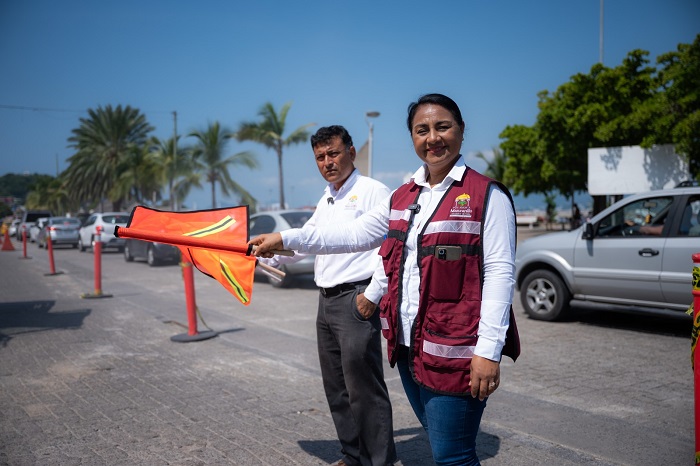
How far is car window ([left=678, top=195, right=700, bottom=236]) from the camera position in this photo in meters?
7.28

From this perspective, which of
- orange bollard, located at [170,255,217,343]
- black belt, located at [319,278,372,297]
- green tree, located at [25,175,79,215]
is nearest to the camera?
black belt, located at [319,278,372,297]

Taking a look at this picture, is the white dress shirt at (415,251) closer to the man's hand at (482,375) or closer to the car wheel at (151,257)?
the man's hand at (482,375)

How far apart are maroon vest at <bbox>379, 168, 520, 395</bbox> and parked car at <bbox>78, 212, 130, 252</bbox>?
2252cm

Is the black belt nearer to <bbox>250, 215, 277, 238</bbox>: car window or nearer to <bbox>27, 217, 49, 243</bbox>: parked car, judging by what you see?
<bbox>250, 215, 277, 238</bbox>: car window

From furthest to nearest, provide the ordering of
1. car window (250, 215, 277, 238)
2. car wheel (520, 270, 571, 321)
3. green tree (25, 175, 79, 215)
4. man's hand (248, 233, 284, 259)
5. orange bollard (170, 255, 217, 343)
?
green tree (25, 175, 79, 215)
car window (250, 215, 277, 238)
car wheel (520, 270, 571, 321)
orange bollard (170, 255, 217, 343)
man's hand (248, 233, 284, 259)

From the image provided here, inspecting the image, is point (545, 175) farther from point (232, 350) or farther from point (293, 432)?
point (293, 432)

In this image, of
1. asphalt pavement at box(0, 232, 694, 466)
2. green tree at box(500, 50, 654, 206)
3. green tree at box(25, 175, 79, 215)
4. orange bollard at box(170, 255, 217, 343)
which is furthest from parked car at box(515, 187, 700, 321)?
green tree at box(25, 175, 79, 215)

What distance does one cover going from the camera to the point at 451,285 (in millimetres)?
2268

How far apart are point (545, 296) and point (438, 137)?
22.9 feet

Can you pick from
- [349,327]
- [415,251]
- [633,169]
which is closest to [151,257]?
[633,169]

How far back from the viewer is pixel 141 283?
1441cm

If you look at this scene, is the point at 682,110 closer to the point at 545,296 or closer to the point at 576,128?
the point at 576,128

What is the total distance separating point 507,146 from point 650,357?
2449cm

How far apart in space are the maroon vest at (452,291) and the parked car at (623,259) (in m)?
5.86
